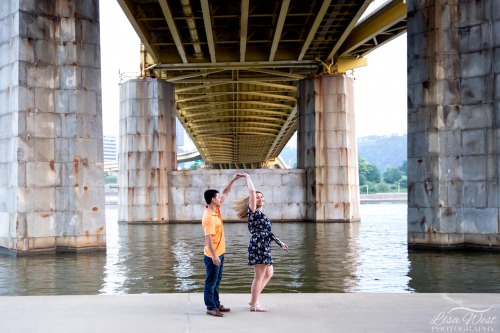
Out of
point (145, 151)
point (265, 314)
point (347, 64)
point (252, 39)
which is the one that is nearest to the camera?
point (265, 314)

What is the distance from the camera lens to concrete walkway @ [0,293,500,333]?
8.04 meters

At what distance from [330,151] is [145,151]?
461 inches

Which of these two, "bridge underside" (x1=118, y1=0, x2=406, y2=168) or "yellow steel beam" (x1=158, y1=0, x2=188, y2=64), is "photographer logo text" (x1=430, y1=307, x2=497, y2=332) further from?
"yellow steel beam" (x1=158, y1=0, x2=188, y2=64)

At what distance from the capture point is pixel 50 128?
68.5 feet

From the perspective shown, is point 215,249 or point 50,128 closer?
point 215,249

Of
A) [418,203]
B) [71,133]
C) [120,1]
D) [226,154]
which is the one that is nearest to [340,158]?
[120,1]

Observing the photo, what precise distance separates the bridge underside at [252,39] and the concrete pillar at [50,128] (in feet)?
38.1

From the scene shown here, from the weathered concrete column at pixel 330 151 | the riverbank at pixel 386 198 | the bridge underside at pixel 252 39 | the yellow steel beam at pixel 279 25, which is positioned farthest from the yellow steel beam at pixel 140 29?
the riverbank at pixel 386 198

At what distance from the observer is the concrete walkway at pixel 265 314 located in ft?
26.4

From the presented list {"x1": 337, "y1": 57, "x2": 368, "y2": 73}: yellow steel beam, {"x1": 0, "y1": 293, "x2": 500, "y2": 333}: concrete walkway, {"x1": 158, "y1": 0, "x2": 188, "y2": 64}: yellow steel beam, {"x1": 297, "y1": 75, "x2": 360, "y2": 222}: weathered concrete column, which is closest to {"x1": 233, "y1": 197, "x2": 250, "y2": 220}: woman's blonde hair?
{"x1": 0, "y1": 293, "x2": 500, "y2": 333}: concrete walkway

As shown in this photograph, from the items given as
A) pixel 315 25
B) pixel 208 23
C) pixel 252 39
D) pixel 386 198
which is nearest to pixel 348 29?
pixel 315 25

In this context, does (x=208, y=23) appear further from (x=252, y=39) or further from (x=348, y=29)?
(x=348, y=29)

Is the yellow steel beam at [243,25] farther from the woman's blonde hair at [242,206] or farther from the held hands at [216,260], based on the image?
the held hands at [216,260]

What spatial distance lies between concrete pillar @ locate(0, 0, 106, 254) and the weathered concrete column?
897 inches
